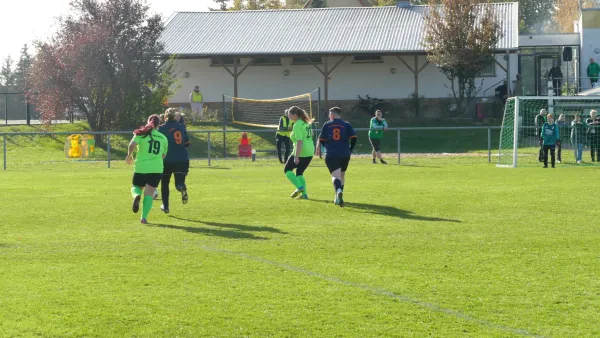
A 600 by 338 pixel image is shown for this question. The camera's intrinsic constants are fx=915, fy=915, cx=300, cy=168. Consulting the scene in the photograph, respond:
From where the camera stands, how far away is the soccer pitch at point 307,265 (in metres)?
7.89

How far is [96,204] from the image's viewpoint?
1777 cm

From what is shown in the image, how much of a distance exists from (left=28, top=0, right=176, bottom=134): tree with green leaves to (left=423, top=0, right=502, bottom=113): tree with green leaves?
12926 mm

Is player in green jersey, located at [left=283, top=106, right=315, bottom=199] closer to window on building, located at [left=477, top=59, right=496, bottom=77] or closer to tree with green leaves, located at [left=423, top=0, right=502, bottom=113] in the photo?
tree with green leaves, located at [left=423, top=0, right=502, bottom=113]

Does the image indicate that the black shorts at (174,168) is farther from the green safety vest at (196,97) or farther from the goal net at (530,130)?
the green safety vest at (196,97)

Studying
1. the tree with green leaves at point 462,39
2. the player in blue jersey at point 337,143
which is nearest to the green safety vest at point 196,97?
the tree with green leaves at point 462,39

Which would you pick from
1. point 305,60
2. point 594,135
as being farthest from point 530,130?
point 305,60

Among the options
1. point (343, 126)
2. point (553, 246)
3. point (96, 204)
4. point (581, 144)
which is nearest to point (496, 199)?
point (343, 126)

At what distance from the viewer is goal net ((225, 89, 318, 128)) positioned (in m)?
42.6

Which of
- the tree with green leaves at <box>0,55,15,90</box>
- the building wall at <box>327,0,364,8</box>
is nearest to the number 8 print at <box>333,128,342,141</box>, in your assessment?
the building wall at <box>327,0,364,8</box>

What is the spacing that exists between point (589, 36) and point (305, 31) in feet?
49.4

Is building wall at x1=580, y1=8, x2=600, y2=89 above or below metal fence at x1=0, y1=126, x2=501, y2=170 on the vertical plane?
above

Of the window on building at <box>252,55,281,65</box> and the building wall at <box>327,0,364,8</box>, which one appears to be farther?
the building wall at <box>327,0,364,8</box>

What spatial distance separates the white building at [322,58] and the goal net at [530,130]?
657 centimetres

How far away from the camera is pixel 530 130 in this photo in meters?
35.8
